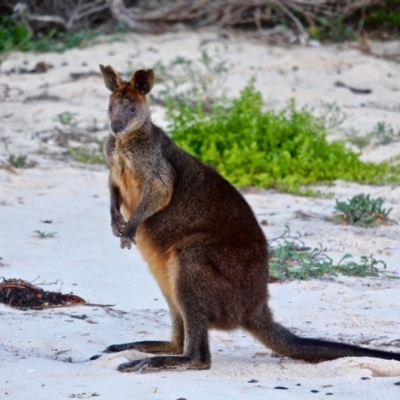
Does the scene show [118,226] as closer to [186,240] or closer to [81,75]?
[186,240]

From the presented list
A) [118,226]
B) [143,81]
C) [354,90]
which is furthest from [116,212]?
[354,90]

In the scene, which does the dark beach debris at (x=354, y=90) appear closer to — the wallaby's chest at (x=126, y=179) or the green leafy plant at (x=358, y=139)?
the green leafy plant at (x=358, y=139)

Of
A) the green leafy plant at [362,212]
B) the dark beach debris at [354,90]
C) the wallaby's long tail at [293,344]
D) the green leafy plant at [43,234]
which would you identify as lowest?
the wallaby's long tail at [293,344]

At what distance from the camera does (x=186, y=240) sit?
5.06m

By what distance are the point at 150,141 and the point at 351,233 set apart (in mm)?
2731

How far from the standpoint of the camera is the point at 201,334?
492 centimetres

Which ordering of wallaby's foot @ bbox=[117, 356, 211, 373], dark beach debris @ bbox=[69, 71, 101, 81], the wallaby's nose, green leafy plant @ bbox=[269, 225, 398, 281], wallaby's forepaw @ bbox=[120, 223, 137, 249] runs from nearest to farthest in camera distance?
wallaby's foot @ bbox=[117, 356, 211, 373] → wallaby's forepaw @ bbox=[120, 223, 137, 249] → the wallaby's nose → green leafy plant @ bbox=[269, 225, 398, 281] → dark beach debris @ bbox=[69, 71, 101, 81]

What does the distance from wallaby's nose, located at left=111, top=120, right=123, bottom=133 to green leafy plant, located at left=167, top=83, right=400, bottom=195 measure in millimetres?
3871

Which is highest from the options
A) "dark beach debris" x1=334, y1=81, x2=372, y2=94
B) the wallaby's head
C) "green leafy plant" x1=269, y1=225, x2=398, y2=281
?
"dark beach debris" x1=334, y1=81, x2=372, y2=94

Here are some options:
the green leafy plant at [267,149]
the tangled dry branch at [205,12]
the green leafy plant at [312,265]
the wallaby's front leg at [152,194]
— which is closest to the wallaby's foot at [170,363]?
the wallaby's front leg at [152,194]

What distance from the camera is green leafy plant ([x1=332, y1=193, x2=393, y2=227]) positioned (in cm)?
797

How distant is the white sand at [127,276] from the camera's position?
4594mm

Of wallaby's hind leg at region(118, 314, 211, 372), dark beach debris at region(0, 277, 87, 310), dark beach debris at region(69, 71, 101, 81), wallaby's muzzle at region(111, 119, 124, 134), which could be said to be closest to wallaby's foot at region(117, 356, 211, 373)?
wallaby's hind leg at region(118, 314, 211, 372)

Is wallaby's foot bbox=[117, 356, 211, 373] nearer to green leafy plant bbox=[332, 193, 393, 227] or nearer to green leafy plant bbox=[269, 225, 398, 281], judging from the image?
green leafy plant bbox=[269, 225, 398, 281]
